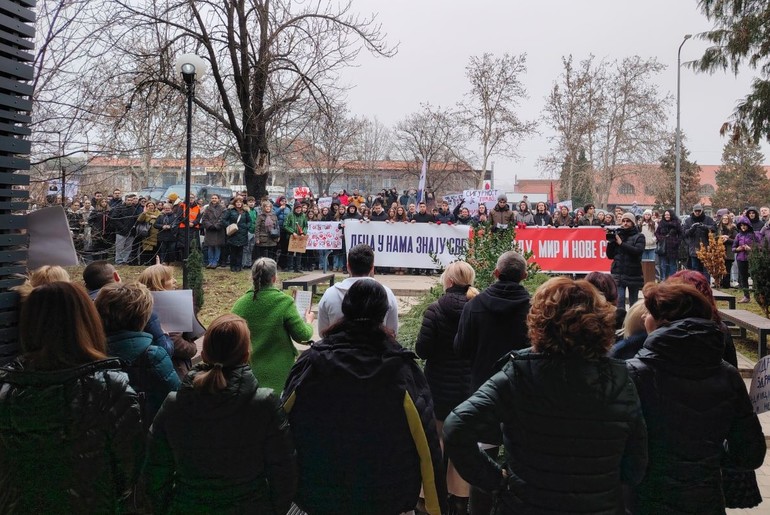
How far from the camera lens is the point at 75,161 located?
688 cm

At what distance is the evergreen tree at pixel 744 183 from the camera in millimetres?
71250

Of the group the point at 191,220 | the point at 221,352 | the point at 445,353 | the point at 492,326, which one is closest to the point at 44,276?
the point at 221,352

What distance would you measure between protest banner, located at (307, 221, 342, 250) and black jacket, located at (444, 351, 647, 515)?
14.1 meters

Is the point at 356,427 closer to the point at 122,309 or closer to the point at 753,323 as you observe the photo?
the point at 122,309

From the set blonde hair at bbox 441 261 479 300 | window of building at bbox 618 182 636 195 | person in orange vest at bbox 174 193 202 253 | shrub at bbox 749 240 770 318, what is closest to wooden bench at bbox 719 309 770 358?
shrub at bbox 749 240 770 318

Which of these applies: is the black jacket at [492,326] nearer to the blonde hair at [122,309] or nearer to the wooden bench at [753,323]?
the blonde hair at [122,309]

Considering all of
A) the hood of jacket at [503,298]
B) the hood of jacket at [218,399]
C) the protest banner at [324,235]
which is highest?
the protest banner at [324,235]

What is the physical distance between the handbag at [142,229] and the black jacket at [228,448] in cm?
1432

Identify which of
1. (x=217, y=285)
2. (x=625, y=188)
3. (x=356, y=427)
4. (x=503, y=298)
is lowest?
(x=217, y=285)

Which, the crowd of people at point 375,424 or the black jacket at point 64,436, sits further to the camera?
the black jacket at point 64,436

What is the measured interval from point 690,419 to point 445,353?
2268 millimetres

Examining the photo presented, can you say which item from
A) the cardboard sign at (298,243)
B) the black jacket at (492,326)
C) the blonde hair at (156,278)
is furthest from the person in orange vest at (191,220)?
the black jacket at (492,326)

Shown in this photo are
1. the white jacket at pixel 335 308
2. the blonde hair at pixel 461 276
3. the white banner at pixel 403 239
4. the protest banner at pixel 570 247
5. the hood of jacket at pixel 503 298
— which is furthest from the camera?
the white banner at pixel 403 239

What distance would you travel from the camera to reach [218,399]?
107 inches
